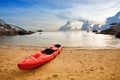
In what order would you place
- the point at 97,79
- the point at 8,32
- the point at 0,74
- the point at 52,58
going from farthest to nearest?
the point at 8,32
the point at 52,58
the point at 0,74
the point at 97,79

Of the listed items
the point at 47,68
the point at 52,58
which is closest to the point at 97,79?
the point at 47,68

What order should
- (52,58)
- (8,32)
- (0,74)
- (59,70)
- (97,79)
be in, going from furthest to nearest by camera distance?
1. (8,32)
2. (52,58)
3. (59,70)
4. (0,74)
5. (97,79)

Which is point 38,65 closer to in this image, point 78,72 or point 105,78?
point 78,72

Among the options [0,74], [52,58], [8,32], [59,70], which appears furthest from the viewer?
[8,32]

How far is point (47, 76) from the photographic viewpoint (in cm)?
927

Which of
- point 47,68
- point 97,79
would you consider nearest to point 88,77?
point 97,79

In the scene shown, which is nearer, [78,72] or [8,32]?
[78,72]

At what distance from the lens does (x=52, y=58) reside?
44.8 feet

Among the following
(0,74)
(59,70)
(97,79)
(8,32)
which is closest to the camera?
(97,79)

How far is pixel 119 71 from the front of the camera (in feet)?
32.9

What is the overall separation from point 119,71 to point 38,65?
20.5ft

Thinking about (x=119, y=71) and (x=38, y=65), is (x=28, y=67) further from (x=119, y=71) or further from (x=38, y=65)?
(x=119, y=71)

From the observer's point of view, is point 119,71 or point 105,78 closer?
point 105,78

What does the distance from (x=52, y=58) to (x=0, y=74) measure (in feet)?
17.7
